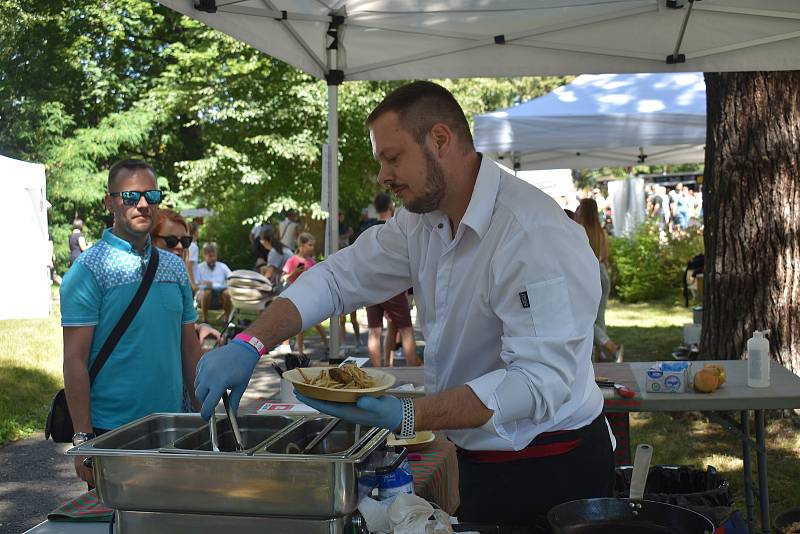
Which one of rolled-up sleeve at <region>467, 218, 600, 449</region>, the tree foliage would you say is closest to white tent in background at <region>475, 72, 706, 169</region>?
rolled-up sleeve at <region>467, 218, 600, 449</region>

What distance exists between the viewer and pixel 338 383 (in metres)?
1.81

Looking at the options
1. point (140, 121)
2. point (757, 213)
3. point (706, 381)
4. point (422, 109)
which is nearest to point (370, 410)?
point (422, 109)

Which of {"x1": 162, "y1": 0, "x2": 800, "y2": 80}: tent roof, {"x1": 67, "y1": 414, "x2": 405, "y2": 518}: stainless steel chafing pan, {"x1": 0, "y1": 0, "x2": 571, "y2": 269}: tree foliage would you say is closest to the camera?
{"x1": 67, "y1": 414, "x2": 405, "y2": 518}: stainless steel chafing pan

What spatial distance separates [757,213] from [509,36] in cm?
232

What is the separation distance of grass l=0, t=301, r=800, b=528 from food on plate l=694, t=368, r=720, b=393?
1.21 meters

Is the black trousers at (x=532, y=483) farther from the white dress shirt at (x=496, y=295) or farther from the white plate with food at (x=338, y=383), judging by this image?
the white plate with food at (x=338, y=383)

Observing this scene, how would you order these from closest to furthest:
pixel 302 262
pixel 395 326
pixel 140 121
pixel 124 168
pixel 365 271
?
pixel 365 271
pixel 124 168
pixel 395 326
pixel 302 262
pixel 140 121

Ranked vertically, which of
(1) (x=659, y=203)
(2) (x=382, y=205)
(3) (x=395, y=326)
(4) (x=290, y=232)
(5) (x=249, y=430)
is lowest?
(3) (x=395, y=326)

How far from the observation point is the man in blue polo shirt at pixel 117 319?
2.74 metres

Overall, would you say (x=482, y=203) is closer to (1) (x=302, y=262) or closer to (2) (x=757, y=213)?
(2) (x=757, y=213)

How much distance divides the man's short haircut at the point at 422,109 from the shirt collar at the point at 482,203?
0.12 m

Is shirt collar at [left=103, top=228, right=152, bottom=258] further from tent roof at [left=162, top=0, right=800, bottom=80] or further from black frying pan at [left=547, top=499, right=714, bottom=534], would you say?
black frying pan at [left=547, top=499, right=714, bottom=534]

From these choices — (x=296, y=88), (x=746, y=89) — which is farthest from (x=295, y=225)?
(x=746, y=89)

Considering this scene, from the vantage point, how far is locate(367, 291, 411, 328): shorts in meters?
7.67
